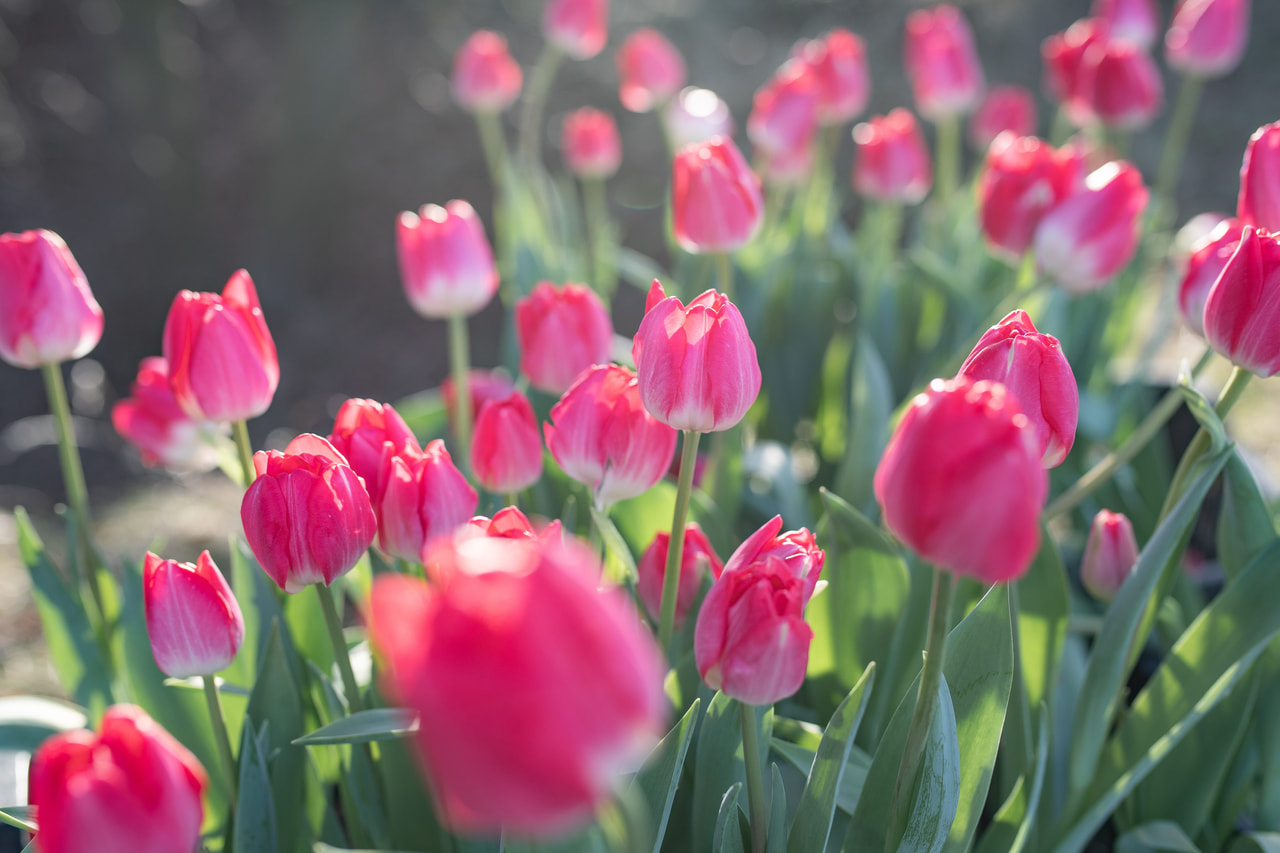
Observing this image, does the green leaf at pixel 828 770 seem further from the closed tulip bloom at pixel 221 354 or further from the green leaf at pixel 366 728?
the closed tulip bloom at pixel 221 354

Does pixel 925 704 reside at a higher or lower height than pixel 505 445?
lower

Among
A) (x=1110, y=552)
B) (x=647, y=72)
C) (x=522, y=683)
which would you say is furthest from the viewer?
(x=647, y=72)

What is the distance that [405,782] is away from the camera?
2.45 feet

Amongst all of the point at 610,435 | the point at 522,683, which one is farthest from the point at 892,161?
the point at 522,683

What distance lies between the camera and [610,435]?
0.65 meters

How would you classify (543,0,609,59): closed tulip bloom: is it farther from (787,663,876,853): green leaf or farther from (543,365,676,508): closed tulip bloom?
(787,663,876,853): green leaf

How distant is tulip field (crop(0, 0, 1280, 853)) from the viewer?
35 cm

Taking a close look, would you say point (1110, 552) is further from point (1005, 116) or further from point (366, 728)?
point (1005, 116)

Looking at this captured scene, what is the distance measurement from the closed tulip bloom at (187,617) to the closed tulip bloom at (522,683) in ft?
1.10

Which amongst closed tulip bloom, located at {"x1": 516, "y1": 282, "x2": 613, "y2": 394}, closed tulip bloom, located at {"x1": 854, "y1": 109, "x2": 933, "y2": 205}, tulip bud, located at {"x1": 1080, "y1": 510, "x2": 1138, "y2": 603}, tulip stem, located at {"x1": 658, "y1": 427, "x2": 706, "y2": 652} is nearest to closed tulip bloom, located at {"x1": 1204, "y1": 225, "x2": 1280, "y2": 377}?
tulip bud, located at {"x1": 1080, "y1": 510, "x2": 1138, "y2": 603}

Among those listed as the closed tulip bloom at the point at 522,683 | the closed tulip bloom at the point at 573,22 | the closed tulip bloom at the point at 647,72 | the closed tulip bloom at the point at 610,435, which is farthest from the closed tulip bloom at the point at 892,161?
the closed tulip bloom at the point at 522,683

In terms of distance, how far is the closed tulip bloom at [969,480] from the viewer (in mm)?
389

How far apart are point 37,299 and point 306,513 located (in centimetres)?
35

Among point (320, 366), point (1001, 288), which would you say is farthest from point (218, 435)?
point (320, 366)
